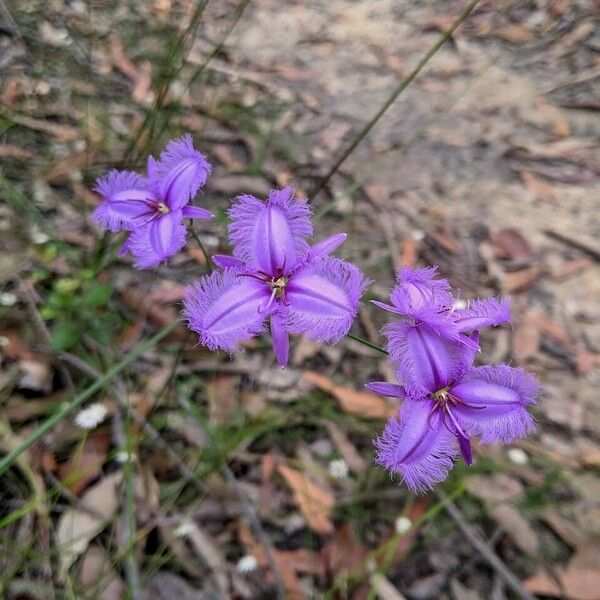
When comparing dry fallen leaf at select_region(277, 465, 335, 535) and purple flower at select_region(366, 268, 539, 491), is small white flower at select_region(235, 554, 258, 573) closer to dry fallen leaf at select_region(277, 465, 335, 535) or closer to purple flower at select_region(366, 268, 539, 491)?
dry fallen leaf at select_region(277, 465, 335, 535)

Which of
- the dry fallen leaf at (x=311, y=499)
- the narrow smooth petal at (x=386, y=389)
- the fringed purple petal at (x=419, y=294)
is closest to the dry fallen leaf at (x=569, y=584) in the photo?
the dry fallen leaf at (x=311, y=499)

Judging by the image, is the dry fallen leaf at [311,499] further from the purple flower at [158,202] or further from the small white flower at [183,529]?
the purple flower at [158,202]

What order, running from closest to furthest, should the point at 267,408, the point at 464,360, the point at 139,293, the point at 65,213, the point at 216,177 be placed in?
the point at 464,360 → the point at 267,408 → the point at 139,293 → the point at 65,213 → the point at 216,177

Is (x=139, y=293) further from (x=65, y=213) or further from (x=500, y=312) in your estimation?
(x=500, y=312)

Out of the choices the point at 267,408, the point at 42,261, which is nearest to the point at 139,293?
the point at 42,261

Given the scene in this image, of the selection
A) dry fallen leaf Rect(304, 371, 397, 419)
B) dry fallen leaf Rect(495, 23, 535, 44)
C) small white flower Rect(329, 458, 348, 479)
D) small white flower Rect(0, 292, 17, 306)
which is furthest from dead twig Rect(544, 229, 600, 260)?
small white flower Rect(0, 292, 17, 306)

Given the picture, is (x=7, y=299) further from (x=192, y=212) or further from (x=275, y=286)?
(x=275, y=286)
